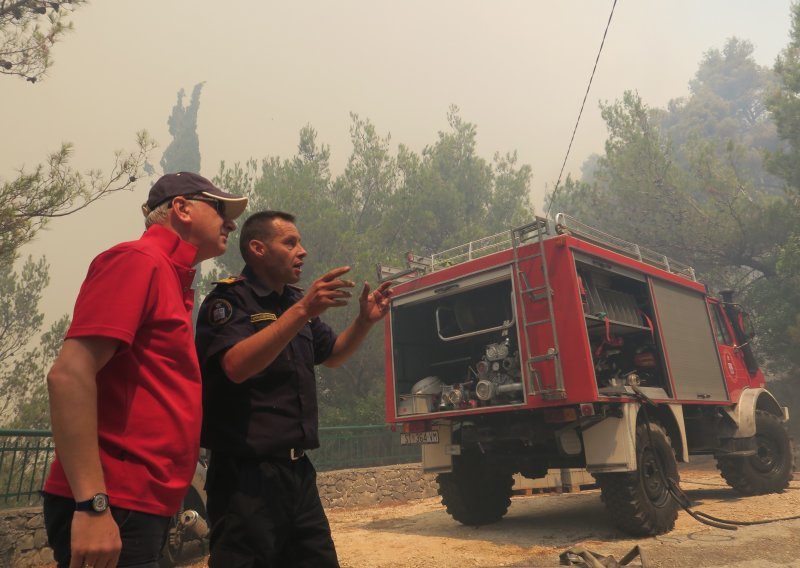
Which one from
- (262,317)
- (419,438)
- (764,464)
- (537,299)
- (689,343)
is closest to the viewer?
(262,317)

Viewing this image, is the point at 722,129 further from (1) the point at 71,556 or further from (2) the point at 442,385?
(1) the point at 71,556

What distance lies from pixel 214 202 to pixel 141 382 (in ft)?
2.28

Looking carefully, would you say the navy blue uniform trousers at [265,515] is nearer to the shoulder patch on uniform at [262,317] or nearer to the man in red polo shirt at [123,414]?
the man in red polo shirt at [123,414]

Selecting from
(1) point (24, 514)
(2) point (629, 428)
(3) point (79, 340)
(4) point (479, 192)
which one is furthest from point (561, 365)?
(4) point (479, 192)

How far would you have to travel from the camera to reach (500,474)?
7.31m

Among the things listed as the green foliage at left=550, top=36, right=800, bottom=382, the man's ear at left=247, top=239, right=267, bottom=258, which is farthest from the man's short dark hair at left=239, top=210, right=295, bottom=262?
the green foliage at left=550, top=36, right=800, bottom=382

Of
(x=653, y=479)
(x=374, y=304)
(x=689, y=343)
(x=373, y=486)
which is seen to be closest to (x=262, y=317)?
(x=374, y=304)

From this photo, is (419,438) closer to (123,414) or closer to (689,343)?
(689,343)

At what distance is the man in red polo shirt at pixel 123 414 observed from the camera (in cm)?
128

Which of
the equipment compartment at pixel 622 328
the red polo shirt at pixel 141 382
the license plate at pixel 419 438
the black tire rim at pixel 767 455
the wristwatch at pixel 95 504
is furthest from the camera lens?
the black tire rim at pixel 767 455

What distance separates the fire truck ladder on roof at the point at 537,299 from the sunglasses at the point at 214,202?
4531 mm

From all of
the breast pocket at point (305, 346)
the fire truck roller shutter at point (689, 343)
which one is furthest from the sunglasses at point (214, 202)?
the fire truck roller shutter at point (689, 343)

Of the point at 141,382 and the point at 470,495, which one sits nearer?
the point at 141,382

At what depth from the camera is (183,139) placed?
287 ft
